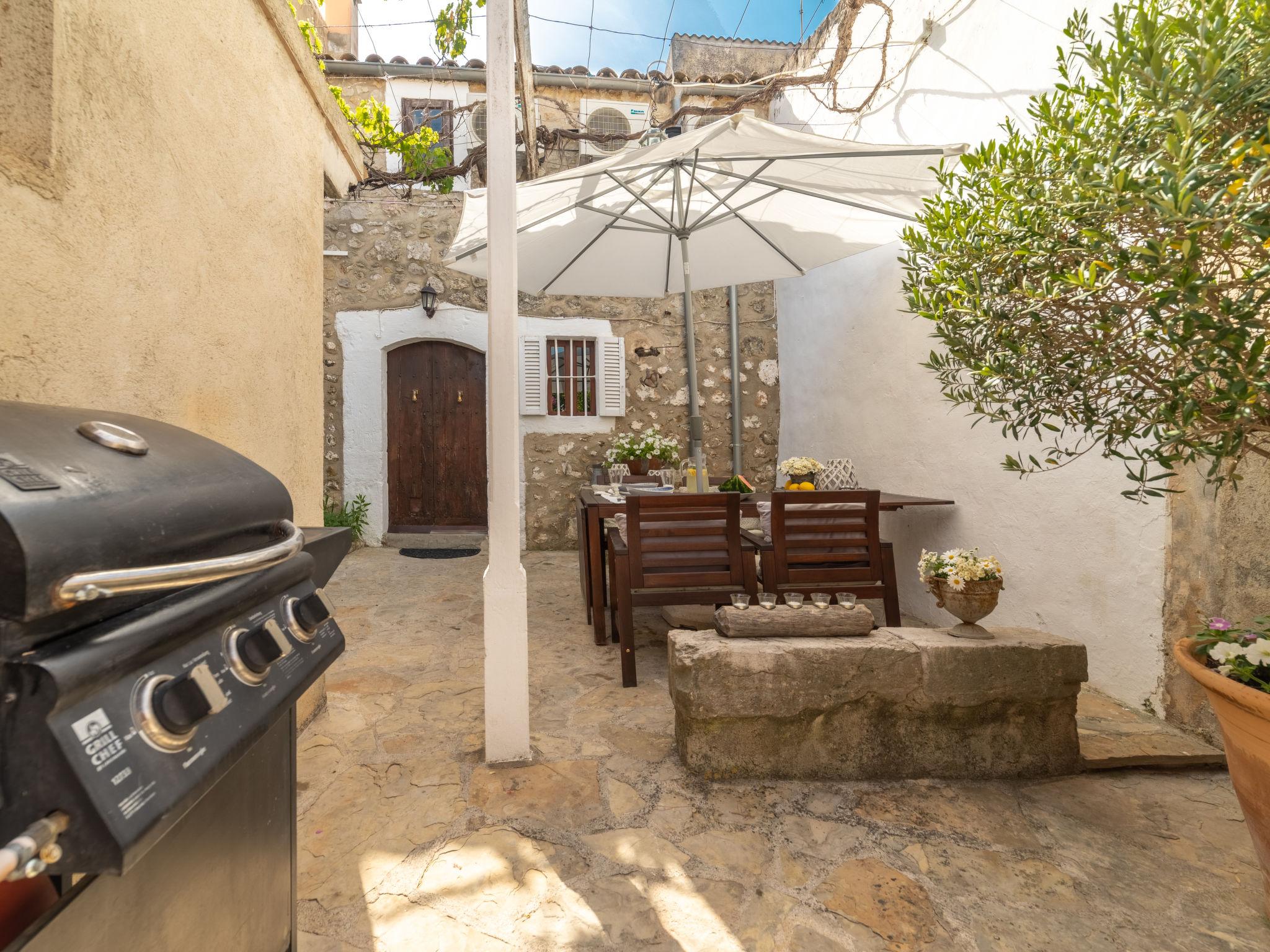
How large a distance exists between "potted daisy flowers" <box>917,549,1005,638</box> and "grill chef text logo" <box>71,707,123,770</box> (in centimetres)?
205

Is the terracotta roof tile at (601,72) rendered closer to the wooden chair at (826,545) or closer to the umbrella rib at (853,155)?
the umbrella rib at (853,155)

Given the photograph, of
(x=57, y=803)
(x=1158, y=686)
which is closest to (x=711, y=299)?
(x=1158, y=686)

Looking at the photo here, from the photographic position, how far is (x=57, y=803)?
0.47 meters

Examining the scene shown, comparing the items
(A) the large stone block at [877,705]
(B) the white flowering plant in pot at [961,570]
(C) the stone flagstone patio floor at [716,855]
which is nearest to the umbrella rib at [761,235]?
(B) the white flowering plant in pot at [961,570]

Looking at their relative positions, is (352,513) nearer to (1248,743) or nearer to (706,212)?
(706,212)

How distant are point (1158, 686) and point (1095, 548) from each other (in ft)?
1.81

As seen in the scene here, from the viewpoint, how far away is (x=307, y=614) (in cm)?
86

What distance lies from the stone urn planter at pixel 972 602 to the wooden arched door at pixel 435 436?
492cm

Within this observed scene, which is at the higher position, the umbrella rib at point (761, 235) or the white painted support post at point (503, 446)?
the umbrella rib at point (761, 235)

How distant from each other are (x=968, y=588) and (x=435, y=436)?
5.25 metres

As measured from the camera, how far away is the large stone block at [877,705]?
73.9 inches

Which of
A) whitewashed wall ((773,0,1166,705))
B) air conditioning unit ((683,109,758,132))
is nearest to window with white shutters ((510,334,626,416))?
whitewashed wall ((773,0,1166,705))

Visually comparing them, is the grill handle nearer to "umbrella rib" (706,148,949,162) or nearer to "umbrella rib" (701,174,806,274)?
"umbrella rib" (706,148,949,162)

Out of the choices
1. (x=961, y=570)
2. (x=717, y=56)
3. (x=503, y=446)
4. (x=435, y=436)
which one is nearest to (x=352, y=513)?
(x=435, y=436)
